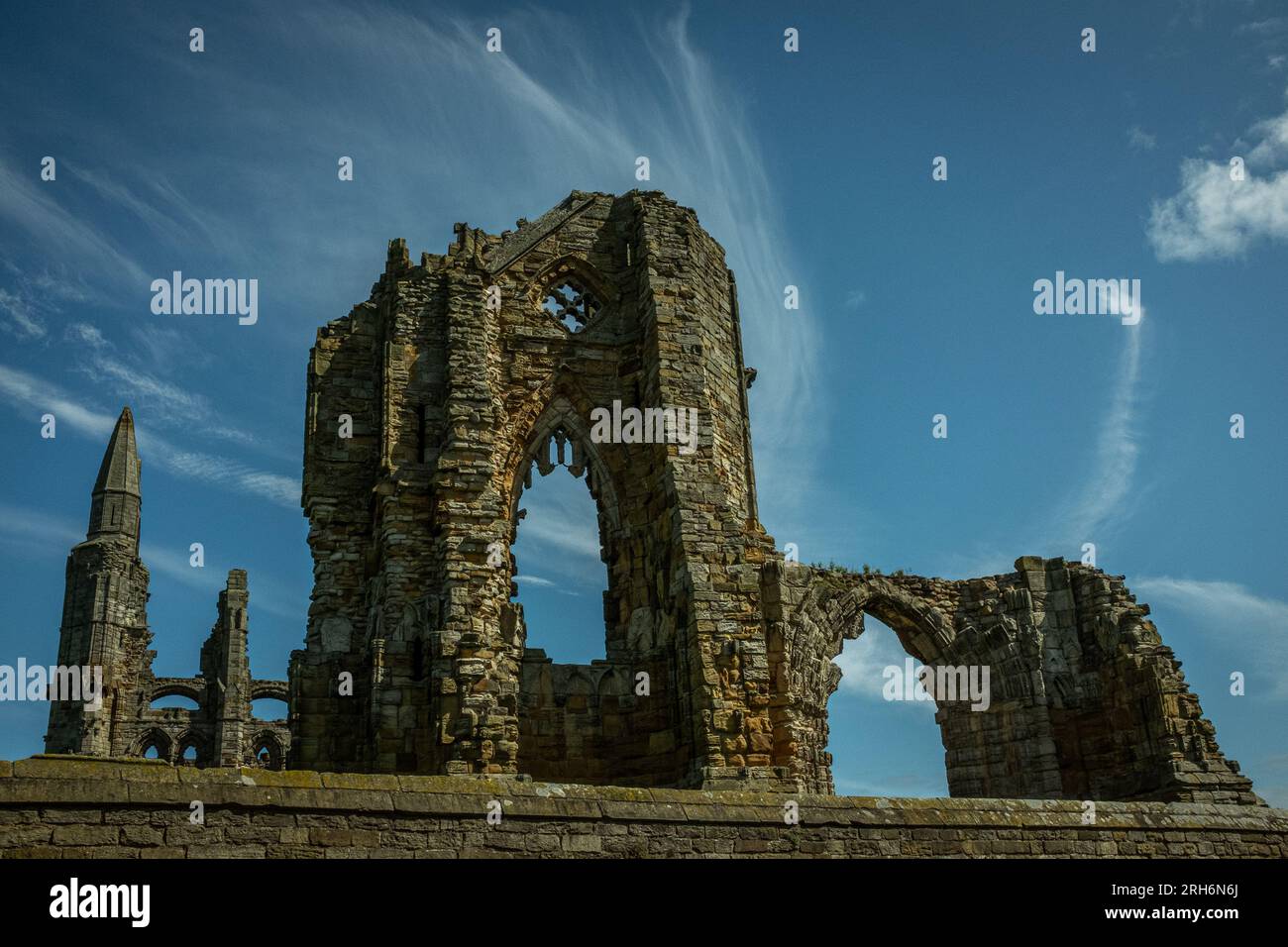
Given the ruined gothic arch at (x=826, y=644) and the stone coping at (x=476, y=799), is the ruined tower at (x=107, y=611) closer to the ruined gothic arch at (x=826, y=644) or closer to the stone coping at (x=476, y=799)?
the ruined gothic arch at (x=826, y=644)

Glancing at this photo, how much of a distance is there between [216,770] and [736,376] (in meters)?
14.3

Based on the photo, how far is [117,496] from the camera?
49219 mm

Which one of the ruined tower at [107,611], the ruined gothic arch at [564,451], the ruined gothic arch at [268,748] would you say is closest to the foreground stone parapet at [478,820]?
the ruined gothic arch at [564,451]

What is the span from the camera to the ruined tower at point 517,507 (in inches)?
680

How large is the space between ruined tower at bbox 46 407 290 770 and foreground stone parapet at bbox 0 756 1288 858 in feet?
128

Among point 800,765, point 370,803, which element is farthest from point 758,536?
point 370,803

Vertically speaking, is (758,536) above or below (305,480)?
below

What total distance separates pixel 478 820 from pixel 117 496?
144ft

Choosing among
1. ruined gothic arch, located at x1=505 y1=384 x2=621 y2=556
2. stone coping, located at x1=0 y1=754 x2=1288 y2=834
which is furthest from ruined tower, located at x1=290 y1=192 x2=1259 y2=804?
stone coping, located at x1=0 y1=754 x2=1288 y2=834
